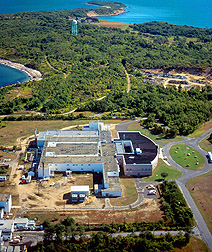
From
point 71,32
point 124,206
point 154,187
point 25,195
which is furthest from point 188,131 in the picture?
point 71,32

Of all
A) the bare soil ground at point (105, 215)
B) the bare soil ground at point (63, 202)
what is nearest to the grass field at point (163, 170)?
the bare soil ground at point (63, 202)

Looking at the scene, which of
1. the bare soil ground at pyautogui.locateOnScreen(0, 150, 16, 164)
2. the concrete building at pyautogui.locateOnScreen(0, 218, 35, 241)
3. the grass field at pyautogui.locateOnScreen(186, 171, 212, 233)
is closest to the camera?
the concrete building at pyautogui.locateOnScreen(0, 218, 35, 241)

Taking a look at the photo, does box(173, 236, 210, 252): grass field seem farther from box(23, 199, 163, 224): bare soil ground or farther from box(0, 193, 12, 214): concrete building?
box(0, 193, 12, 214): concrete building

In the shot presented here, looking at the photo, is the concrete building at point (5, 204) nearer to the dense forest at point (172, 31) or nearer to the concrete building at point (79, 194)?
the concrete building at point (79, 194)

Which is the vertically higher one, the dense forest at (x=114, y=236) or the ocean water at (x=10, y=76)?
the ocean water at (x=10, y=76)

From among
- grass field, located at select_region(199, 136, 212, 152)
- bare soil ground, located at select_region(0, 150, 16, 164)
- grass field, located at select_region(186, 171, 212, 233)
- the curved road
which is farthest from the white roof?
grass field, located at select_region(199, 136, 212, 152)
